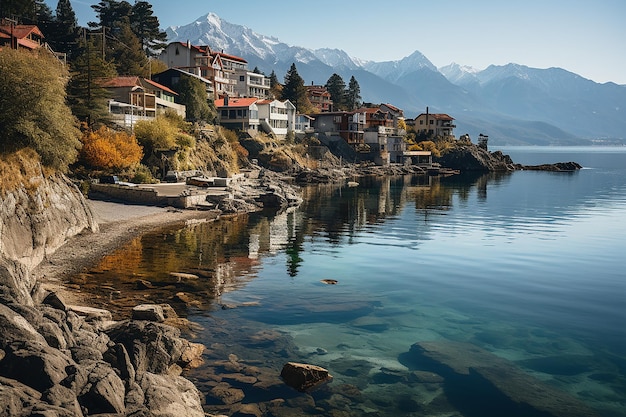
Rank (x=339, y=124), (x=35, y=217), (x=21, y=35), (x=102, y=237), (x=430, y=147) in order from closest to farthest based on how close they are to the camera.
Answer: (x=35, y=217) → (x=102, y=237) → (x=21, y=35) → (x=339, y=124) → (x=430, y=147)

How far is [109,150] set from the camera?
62.7 meters

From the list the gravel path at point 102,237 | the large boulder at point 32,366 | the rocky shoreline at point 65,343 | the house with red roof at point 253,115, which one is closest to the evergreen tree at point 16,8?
the house with red roof at point 253,115

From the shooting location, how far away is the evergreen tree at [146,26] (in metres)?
116

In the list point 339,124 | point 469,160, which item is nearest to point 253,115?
point 339,124

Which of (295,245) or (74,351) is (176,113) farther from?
(74,351)

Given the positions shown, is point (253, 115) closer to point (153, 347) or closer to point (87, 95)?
point (87, 95)

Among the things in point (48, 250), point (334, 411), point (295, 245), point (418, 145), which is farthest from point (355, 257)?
point (418, 145)

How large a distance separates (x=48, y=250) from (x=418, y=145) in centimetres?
15056

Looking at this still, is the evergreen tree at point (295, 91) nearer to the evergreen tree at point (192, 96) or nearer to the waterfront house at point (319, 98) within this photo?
the waterfront house at point (319, 98)

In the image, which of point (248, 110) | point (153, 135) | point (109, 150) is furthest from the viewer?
point (248, 110)

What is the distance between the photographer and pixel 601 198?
317ft

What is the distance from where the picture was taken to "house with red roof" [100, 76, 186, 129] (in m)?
75.9

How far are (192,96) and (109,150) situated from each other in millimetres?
41107

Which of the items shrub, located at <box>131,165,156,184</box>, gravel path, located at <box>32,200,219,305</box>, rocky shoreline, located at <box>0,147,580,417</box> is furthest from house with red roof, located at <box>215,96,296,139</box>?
rocky shoreline, located at <box>0,147,580,417</box>
